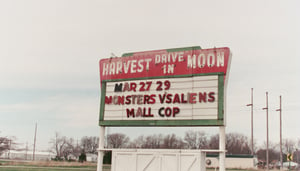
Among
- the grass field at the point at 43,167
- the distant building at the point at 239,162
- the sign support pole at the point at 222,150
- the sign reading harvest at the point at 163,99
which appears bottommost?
the distant building at the point at 239,162

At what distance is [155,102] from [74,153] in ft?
300

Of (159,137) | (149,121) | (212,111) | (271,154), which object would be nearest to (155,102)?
(149,121)

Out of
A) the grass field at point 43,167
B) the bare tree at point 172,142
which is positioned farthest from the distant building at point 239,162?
the grass field at point 43,167

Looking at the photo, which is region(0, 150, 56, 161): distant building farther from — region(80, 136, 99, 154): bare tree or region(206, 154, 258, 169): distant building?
region(206, 154, 258, 169): distant building

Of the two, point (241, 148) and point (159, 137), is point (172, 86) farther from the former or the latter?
point (241, 148)

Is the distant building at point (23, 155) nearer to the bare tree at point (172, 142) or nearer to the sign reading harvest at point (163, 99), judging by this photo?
the bare tree at point (172, 142)

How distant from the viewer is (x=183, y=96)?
12.9 m

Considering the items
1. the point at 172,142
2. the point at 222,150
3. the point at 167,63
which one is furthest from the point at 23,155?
the point at 222,150

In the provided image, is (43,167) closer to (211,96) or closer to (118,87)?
(118,87)

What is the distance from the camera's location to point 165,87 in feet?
43.7

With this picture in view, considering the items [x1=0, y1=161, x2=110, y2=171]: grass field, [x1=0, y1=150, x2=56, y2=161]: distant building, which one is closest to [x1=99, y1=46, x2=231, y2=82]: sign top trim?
[x1=0, y1=161, x2=110, y2=171]: grass field

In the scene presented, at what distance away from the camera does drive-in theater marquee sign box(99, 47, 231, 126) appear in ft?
40.8

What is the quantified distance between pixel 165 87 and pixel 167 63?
99 cm

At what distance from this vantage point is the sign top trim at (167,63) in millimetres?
12576
